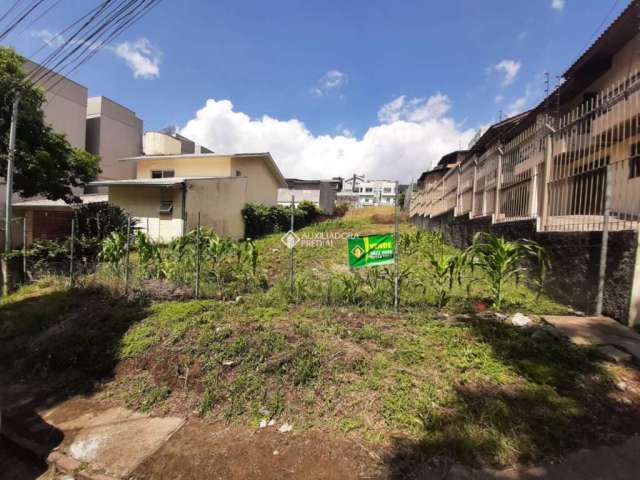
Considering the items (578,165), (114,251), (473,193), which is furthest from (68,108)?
(578,165)

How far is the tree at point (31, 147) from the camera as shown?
33.7ft

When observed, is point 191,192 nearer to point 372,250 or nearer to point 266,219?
point 266,219

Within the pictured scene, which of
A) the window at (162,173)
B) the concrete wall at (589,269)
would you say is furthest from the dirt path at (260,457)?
the window at (162,173)

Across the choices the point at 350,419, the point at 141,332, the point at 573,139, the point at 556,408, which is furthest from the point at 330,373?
the point at 573,139

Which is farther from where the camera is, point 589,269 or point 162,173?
point 162,173

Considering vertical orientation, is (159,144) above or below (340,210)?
above

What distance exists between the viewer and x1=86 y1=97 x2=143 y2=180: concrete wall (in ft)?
80.7

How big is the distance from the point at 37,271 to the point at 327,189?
24865 mm

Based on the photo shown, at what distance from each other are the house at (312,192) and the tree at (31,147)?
596 inches

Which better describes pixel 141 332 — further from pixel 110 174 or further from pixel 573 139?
pixel 110 174

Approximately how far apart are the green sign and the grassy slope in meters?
0.71

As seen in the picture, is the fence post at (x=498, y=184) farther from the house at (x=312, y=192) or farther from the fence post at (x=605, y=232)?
the house at (x=312, y=192)

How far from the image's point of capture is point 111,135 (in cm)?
2539

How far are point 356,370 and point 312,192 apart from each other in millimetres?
24488
